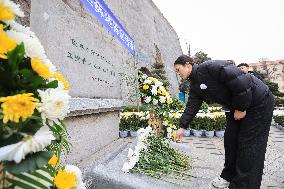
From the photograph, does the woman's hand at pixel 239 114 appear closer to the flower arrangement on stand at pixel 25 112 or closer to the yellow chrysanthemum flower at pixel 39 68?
the flower arrangement on stand at pixel 25 112

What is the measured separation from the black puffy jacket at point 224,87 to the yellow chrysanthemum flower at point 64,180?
2072mm

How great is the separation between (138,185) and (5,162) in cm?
171

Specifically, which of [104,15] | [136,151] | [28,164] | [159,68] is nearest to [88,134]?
[136,151]

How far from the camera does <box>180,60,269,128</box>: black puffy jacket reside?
9.34 feet

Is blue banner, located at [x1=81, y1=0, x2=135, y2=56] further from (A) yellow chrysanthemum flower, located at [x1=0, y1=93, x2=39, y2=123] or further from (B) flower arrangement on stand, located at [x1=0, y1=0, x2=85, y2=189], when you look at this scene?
(A) yellow chrysanthemum flower, located at [x1=0, y1=93, x2=39, y2=123]

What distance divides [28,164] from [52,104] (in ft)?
0.73

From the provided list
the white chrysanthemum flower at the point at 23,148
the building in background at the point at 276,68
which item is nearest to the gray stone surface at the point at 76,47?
the white chrysanthemum flower at the point at 23,148

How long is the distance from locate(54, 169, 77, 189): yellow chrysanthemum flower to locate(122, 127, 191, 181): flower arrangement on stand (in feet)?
5.47

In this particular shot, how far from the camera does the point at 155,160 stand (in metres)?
3.34

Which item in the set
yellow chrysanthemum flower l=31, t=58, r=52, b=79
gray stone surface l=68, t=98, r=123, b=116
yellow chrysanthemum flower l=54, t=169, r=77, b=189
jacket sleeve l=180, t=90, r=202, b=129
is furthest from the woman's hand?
yellow chrysanthemum flower l=31, t=58, r=52, b=79

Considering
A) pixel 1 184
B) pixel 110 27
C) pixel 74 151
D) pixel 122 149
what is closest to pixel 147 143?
pixel 122 149

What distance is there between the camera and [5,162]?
878mm

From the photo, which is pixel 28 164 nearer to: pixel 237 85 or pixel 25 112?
pixel 25 112

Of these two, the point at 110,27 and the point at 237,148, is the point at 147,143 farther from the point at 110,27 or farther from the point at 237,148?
the point at 110,27
